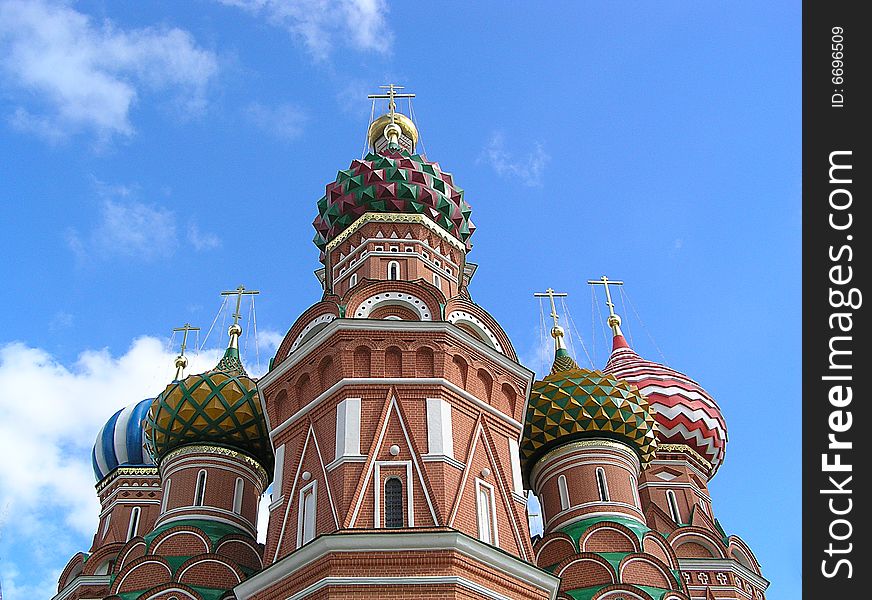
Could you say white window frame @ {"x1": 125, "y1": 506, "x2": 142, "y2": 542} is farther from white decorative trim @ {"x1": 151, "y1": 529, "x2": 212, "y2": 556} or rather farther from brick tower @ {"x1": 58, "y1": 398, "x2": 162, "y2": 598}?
white decorative trim @ {"x1": 151, "y1": 529, "x2": 212, "y2": 556}

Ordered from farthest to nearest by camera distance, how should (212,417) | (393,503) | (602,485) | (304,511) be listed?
(212,417), (602,485), (304,511), (393,503)

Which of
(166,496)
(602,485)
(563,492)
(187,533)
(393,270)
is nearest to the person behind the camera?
(187,533)

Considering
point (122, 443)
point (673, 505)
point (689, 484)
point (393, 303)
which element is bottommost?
point (673, 505)

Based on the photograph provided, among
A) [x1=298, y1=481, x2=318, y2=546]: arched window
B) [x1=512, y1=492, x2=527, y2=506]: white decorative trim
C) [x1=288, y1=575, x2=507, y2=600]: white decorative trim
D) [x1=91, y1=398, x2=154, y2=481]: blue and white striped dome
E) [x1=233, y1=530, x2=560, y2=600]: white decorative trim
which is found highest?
[x1=91, y1=398, x2=154, y2=481]: blue and white striped dome

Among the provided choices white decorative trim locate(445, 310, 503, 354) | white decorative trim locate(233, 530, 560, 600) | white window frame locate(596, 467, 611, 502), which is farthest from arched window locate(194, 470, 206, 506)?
white window frame locate(596, 467, 611, 502)

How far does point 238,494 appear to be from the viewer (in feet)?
54.9

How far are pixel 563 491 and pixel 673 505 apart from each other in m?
5.38

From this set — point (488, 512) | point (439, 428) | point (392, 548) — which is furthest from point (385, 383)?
point (392, 548)

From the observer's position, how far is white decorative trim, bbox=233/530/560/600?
1025cm

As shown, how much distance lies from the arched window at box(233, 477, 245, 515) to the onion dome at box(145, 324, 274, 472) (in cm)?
59


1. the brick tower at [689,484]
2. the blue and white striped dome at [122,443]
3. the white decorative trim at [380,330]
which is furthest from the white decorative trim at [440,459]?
the blue and white striped dome at [122,443]

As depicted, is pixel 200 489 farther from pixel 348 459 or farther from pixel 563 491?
pixel 563 491
